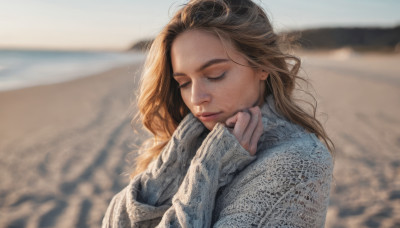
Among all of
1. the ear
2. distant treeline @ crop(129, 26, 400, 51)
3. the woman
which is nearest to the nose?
the woman

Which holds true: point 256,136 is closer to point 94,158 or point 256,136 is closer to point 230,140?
point 230,140

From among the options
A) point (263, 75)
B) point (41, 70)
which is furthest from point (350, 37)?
point (263, 75)

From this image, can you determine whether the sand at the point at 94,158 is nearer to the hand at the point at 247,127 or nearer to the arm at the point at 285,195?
the hand at the point at 247,127

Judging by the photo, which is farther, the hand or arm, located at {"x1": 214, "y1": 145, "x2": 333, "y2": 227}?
the hand

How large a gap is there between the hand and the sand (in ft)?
3.82

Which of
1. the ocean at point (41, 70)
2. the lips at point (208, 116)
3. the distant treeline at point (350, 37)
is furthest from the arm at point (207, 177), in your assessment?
the distant treeline at point (350, 37)

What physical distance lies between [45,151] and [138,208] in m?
A: 4.98

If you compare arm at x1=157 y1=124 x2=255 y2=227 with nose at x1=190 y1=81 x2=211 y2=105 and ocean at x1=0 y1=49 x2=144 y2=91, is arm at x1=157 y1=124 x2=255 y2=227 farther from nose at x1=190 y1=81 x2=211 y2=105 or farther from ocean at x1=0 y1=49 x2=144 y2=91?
ocean at x1=0 y1=49 x2=144 y2=91

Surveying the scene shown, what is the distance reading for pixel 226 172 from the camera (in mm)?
1645

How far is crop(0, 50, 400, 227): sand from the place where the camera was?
4.12 metres

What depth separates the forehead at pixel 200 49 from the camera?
5.97ft

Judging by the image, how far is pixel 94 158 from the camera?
19.3 feet

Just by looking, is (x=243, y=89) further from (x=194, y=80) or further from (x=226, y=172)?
(x=226, y=172)

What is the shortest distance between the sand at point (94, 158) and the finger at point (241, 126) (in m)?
1.20
